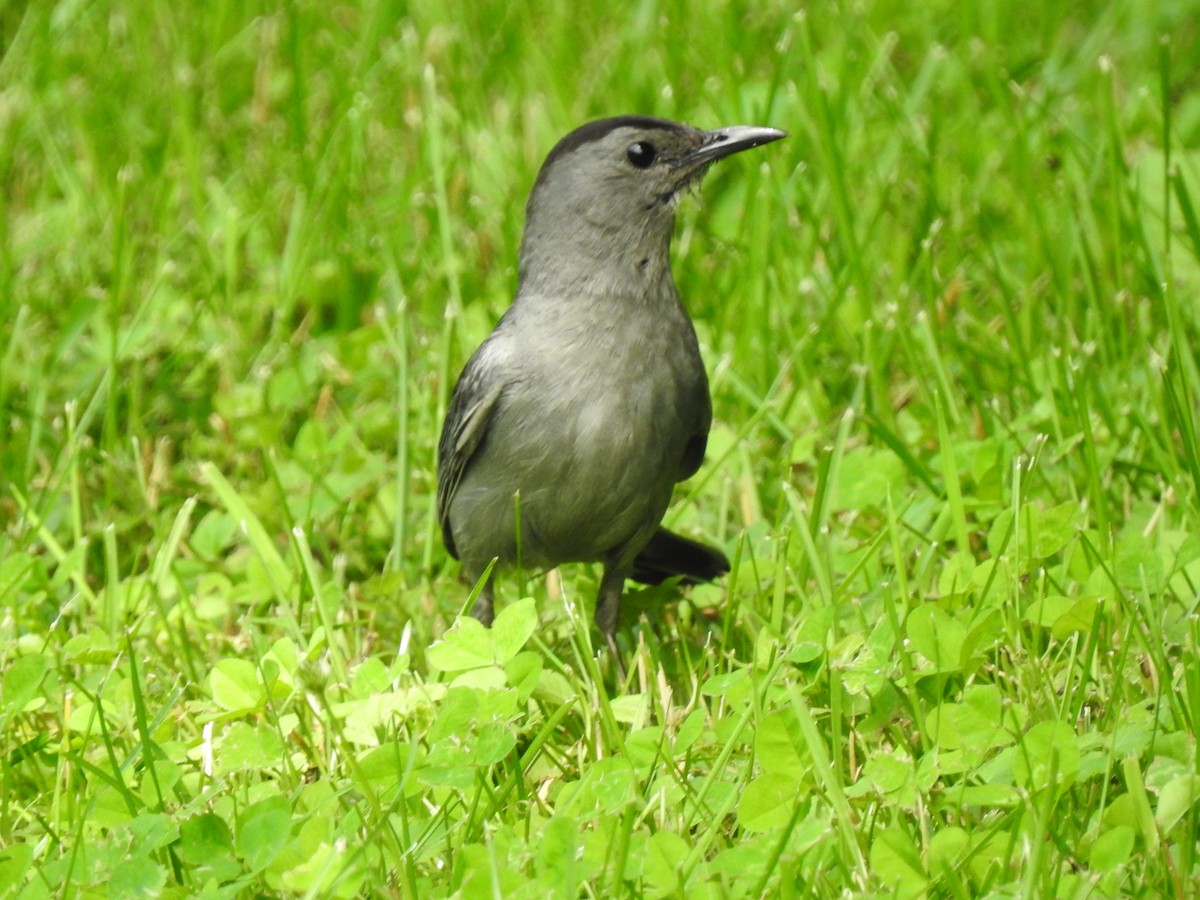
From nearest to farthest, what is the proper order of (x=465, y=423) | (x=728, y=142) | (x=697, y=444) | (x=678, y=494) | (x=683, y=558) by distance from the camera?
(x=465, y=423) → (x=697, y=444) → (x=728, y=142) → (x=683, y=558) → (x=678, y=494)

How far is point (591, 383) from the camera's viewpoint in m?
3.62

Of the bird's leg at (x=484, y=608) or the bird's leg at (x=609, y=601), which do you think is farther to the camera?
the bird's leg at (x=484, y=608)

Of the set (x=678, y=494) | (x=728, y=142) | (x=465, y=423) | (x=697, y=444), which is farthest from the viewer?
(x=678, y=494)

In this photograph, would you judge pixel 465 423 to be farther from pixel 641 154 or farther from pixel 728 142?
pixel 728 142

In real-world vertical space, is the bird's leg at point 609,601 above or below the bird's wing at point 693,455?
below

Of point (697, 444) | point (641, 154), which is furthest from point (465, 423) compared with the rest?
point (641, 154)

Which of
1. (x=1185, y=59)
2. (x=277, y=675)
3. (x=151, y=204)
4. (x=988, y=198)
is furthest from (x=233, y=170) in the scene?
(x=1185, y=59)

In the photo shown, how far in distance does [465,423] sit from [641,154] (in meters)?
0.82

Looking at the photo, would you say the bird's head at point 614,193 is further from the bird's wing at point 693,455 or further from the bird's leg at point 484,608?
the bird's leg at point 484,608

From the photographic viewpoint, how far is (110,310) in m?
4.99

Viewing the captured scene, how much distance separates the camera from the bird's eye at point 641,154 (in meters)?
3.94

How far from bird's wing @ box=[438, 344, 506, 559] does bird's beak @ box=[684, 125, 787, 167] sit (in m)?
0.76

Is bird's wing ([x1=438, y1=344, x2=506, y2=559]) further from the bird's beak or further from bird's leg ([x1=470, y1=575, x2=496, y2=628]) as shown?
the bird's beak

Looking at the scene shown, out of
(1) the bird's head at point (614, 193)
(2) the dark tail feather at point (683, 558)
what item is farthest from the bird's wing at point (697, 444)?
(1) the bird's head at point (614, 193)
